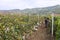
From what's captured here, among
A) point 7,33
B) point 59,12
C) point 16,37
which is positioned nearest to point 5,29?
point 7,33

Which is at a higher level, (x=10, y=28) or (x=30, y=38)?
(x=10, y=28)

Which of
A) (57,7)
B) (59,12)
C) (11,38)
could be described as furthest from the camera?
(59,12)

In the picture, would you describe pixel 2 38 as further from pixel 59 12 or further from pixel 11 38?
pixel 59 12

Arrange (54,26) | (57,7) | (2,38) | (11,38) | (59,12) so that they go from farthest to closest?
(59,12) < (57,7) < (54,26) < (11,38) < (2,38)

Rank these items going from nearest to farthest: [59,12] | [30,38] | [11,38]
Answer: [11,38] → [30,38] → [59,12]

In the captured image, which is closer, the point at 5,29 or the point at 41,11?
the point at 5,29

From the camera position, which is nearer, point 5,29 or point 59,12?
point 5,29

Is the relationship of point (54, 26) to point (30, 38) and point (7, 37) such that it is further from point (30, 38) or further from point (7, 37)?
point (7, 37)

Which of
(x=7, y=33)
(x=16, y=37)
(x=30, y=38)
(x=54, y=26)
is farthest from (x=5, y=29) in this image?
(x=54, y=26)

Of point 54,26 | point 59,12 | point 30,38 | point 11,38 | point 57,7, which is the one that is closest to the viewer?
point 11,38
